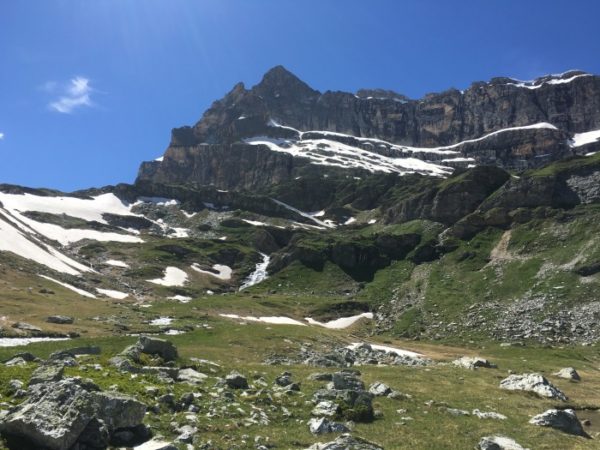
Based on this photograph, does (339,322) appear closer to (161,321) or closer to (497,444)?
(161,321)

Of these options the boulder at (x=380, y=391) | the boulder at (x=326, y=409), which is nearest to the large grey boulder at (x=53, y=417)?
the boulder at (x=326, y=409)

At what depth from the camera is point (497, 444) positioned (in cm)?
2303

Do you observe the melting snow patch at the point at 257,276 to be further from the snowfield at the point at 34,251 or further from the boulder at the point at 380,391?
the boulder at the point at 380,391

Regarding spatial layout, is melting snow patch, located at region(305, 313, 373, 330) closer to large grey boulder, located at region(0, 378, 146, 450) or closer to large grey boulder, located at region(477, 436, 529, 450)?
large grey boulder, located at region(477, 436, 529, 450)

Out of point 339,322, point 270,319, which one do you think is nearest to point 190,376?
point 270,319

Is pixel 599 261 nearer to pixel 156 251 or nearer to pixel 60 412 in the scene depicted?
pixel 60 412

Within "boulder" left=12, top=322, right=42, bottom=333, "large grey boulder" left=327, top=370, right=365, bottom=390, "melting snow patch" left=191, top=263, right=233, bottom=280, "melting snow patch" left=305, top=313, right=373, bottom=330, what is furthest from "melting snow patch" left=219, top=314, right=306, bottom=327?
"large grey boulder" left=327, top=370, right=365, bottom=390

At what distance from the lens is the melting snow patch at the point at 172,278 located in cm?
15495

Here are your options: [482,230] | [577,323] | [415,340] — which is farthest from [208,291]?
[577,323]

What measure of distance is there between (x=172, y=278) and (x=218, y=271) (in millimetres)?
21937

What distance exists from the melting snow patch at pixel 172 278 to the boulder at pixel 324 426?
444 ft

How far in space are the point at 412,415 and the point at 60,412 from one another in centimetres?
1926

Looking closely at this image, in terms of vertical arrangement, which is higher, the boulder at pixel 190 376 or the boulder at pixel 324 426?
the boulder at pixel 190 376

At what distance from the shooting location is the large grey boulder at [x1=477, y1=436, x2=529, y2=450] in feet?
74.8
